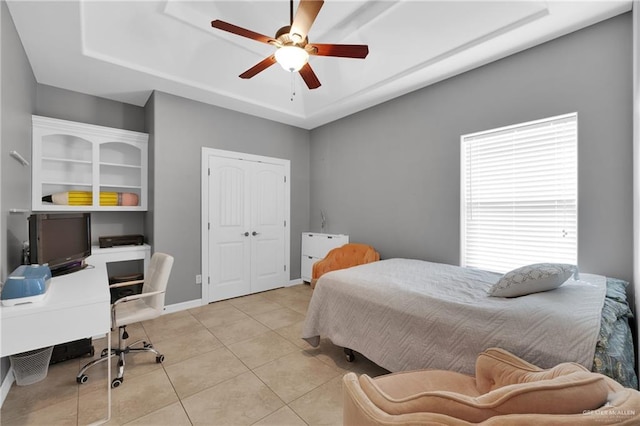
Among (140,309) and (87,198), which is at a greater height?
(87,198)

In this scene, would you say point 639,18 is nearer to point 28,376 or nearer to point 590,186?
point 590,186

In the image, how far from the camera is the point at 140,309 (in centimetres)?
243

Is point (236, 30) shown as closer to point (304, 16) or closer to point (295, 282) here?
point (304, 16)

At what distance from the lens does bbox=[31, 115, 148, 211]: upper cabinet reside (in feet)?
10.5

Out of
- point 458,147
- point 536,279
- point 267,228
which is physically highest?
point 458,147

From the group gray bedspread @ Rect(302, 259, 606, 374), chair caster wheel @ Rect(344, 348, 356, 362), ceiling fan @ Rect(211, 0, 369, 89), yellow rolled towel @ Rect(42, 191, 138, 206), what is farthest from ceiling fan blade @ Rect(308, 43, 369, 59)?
yellow rolled towel @ Rect(42, 191, 138, 206)

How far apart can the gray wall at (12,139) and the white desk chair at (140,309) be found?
66 cm

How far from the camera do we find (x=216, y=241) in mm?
4094

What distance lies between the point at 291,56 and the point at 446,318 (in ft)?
6.97

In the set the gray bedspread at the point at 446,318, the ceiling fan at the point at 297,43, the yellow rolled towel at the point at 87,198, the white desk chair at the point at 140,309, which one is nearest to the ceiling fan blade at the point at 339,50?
the ceiling fan at the point at 297,43

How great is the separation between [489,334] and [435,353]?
0.36m

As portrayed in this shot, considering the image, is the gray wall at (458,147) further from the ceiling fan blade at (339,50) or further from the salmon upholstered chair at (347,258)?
the ceiling fan blade at (339,50)

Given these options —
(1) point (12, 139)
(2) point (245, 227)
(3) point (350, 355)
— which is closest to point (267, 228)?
(2) point (245, 227)

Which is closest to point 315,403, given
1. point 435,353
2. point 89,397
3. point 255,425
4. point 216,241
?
point 255,425
